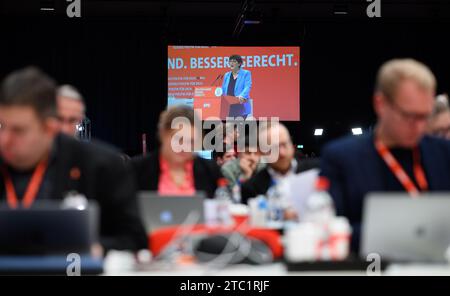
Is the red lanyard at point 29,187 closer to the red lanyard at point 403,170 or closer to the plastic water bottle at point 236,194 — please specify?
the red lanyard at point 403,170

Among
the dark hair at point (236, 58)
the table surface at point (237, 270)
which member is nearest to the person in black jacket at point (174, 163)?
the table surface at point (237, 270)

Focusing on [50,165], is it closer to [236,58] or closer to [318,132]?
[236,58]

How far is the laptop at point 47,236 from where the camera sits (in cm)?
183

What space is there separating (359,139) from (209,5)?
9649mm

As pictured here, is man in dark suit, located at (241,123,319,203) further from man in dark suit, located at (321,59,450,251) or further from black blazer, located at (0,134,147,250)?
black blazer, located at (0,134,147,250)

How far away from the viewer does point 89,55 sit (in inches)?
471

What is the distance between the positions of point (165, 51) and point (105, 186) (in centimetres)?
968

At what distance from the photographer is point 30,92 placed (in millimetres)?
2043

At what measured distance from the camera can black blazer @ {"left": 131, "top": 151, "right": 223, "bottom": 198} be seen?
3615 millimetres

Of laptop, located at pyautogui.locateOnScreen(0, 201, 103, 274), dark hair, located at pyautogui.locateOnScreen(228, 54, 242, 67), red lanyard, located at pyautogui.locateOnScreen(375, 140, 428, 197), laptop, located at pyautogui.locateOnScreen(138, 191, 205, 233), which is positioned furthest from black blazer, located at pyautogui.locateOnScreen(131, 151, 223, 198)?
dark hair, located at pyautogui.locateOnScreen(228, 54, 242, 67)

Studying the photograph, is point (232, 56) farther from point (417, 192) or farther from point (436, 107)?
point (417, 192)

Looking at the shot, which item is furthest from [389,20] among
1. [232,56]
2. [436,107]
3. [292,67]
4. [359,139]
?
[359,139]

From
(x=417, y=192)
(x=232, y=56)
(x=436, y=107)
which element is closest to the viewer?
(x=417, y=192)

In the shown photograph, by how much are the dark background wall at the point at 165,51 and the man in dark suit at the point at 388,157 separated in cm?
930
